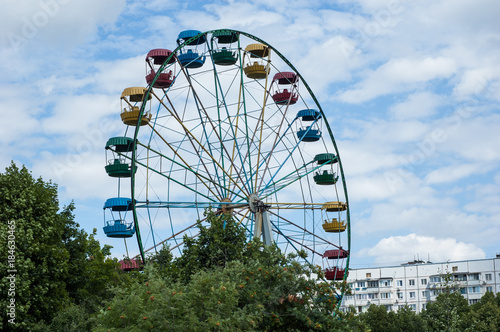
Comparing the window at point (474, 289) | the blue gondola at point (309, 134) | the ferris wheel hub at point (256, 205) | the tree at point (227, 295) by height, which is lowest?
the tree at point (227, 295)

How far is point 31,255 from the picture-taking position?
3569 centimetres

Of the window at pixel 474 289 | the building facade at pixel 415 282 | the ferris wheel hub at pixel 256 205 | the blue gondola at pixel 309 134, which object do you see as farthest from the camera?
the window at pixel 474 289

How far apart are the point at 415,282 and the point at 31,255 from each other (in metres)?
95.0

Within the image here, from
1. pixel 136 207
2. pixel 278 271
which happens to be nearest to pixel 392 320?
pixel 136 207

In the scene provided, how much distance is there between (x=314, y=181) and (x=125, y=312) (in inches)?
1052

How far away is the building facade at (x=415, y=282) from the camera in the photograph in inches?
4471

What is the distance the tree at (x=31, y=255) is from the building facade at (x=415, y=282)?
2923 inches

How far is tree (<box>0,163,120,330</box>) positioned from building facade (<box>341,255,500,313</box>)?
7424 centimetres

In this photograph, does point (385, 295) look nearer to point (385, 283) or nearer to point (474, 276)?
point (385, 283)

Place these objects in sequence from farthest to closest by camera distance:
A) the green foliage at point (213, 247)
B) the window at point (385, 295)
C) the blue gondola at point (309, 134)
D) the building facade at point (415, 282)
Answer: the window at point (385, 295) < the building facade at point (415, 282) < the blue gondola at point (309, 134) < the green foliage at point (213, 247)

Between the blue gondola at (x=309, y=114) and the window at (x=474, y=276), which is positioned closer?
the blue gondola at (x=309, y=114)

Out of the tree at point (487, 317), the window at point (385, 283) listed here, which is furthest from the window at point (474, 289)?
the tree at point (487, 317)

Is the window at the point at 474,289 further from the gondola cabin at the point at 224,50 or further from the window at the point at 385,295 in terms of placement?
the gondola cabin at the point at 224,50

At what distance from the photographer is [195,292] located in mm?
19125
